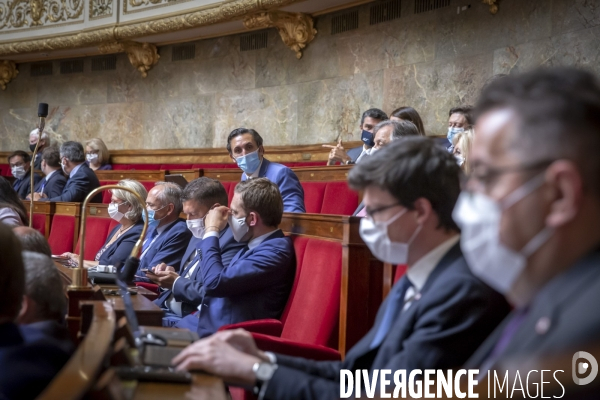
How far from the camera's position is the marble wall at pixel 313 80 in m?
5.91

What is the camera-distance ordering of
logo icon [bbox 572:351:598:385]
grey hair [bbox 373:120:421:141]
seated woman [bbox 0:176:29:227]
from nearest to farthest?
logo icon [bbox 572:351:598:385] < grey hair [bbox 373:120:421:141] < seated woman [bbox 0:176:29:227]

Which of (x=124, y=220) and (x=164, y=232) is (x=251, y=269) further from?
(x=124, y=220)

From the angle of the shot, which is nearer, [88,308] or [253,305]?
[88,308]

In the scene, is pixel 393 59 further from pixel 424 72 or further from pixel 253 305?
pixel 253 305

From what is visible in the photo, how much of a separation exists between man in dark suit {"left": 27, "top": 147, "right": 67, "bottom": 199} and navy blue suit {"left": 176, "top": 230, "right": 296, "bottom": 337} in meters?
4.05

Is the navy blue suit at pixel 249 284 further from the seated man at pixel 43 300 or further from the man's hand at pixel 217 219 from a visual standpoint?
the seated man at pixel 43 300

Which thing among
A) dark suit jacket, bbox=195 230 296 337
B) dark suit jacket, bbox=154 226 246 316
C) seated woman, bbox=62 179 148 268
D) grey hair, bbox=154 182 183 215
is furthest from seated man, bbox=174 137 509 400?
seated woman, bbox=62 179 148 268

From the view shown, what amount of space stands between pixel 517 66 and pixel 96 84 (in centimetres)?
661

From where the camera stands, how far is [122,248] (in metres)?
4.48

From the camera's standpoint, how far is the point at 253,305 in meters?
3.10

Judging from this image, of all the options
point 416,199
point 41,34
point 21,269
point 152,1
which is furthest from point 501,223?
point 41,34

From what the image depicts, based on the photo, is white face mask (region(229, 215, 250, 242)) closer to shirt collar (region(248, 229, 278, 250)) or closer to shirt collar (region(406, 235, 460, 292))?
shirt collar (region(248, 229, 278, 250))

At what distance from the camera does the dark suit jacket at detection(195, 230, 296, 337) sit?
3016mm

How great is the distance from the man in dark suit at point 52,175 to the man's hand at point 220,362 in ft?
18.0
